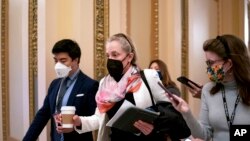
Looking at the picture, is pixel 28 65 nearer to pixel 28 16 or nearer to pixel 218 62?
pixel 28 16

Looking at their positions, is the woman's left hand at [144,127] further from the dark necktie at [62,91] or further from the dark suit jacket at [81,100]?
the dark necktie at [62,91]

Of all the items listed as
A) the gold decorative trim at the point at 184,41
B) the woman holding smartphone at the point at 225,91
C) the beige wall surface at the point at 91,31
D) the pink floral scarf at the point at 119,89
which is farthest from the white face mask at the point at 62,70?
the gold decorative trim at the point at 184,41

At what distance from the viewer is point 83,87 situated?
2852 millimetres

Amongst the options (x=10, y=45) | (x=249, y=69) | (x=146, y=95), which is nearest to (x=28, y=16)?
(x=10, y=45)

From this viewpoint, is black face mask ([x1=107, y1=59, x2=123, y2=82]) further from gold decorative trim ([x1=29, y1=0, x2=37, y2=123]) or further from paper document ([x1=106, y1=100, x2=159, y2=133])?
gold decorative trim ([x1=29, y1=0, x2=37, y2=123])

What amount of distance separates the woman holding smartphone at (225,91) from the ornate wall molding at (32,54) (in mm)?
2415

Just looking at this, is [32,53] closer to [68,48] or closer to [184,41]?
[68,48]

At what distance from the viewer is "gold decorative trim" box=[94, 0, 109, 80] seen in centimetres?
374

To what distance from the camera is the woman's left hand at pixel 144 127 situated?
81.9 inches

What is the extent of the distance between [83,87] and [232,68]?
1130 millimetres

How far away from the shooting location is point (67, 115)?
2340mm

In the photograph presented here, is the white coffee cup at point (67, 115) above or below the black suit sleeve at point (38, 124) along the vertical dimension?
above

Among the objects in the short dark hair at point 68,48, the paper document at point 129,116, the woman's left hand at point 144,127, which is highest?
the short dark hair at point 68,48

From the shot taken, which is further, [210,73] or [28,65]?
[28,65]
